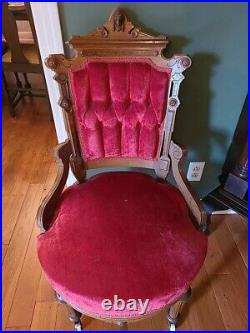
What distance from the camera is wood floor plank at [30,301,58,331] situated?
4.09 feet

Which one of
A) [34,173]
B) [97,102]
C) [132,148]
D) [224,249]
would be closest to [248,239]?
[224,249]

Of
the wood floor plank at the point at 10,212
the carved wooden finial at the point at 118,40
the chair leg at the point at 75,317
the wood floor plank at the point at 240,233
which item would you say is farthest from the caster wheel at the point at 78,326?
the carved wooden finial at the point at 118,40

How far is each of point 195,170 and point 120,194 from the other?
21.8 inches

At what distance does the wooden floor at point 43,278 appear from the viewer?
126 centimetres

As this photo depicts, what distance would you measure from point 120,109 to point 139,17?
0.33 meters

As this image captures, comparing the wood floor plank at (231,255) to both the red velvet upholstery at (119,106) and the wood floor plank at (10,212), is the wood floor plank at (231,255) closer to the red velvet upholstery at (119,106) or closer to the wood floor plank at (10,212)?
the red velvet upholstery at (119,106)

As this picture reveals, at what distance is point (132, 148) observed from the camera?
115 cm

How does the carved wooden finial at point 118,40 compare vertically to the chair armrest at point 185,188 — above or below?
above

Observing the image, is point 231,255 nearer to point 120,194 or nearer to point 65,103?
point 120,194

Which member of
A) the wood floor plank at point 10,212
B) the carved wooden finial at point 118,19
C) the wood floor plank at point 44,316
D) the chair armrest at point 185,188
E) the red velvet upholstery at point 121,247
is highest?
the carved wooden finial at point 118,19

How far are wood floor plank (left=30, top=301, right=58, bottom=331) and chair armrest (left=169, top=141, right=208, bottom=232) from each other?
0.78 m

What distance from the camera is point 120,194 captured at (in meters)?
1.10

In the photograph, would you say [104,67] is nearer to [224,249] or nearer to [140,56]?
[140,56]

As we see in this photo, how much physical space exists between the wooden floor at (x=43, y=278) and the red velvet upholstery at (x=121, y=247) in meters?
0.49
